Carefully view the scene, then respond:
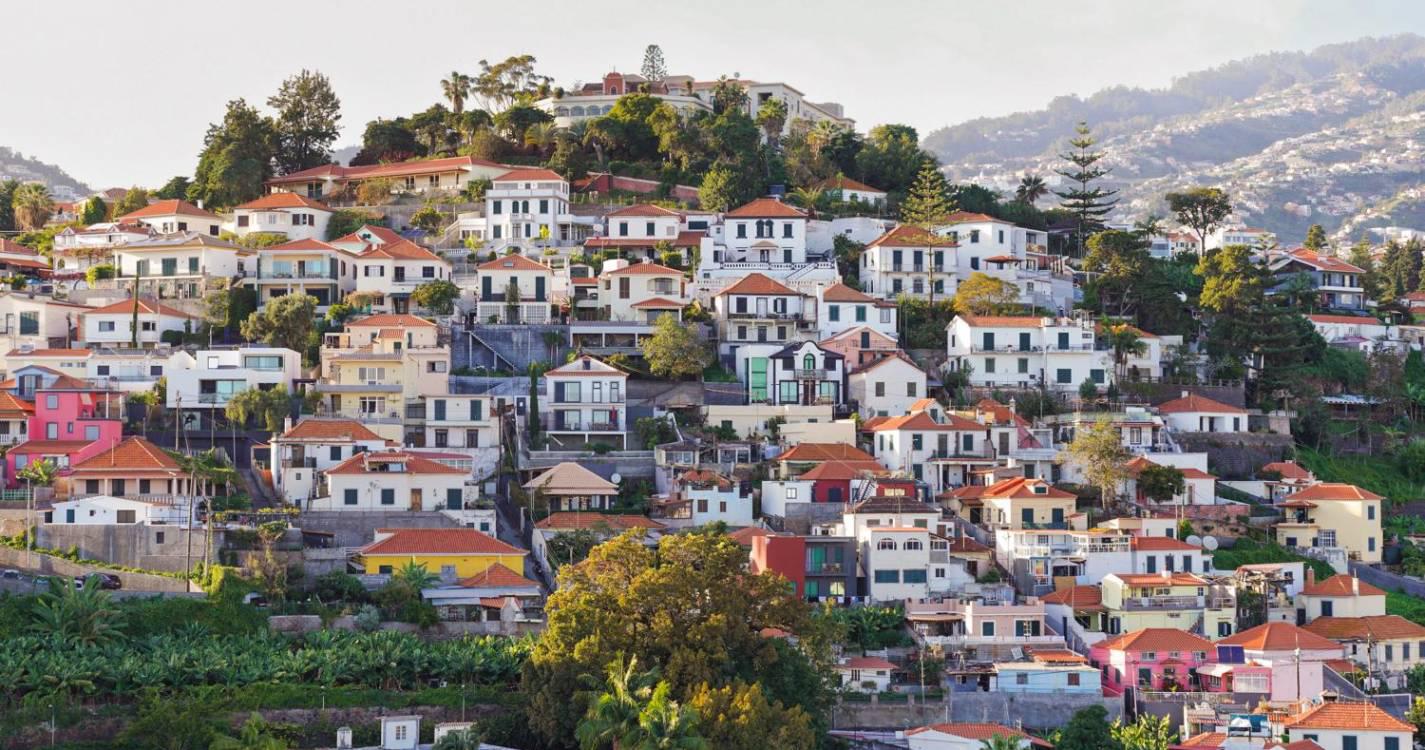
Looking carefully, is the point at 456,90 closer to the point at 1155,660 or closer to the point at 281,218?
the point at 281,218

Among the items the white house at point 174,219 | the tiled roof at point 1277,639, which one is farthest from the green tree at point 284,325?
the tiled roof at point 1277,639

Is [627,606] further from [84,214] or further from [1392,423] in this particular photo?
[84,214]

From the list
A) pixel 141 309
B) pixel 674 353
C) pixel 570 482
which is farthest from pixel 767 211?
pixel 141 309

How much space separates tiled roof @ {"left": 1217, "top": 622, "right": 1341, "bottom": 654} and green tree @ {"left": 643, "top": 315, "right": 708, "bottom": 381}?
1911 cm

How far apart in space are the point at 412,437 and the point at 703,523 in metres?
9.30

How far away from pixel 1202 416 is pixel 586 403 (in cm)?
1877

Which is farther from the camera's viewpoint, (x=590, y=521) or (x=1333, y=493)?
(x=1333, y=493)

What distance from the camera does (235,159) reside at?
262ft

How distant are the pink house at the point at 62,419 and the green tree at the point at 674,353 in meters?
15.5

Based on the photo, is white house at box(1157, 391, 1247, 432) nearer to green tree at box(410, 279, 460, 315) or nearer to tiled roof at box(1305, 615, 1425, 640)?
tiled roof at box(1305, 615, 1425, 640)

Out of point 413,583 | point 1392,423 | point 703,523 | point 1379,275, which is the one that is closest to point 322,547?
point 413,583

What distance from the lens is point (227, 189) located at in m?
78.9

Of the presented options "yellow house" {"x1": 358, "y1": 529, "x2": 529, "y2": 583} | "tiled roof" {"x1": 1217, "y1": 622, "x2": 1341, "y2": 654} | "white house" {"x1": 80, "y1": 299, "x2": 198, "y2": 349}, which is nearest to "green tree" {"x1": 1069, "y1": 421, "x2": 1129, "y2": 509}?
"tiled roof" {"x1": 1217, "y1": 622, "x2": 1341, "y2": 654}

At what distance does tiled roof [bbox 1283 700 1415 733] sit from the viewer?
45.4 meters
